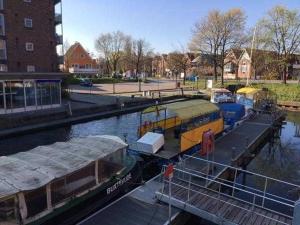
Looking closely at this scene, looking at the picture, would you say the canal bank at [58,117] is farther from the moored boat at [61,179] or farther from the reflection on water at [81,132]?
the moored boat at [61,179]

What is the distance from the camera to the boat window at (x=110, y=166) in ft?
43.0

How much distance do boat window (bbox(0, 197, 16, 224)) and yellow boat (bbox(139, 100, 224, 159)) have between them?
9096mm

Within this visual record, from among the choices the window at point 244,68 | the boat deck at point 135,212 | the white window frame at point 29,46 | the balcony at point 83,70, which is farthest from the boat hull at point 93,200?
the balcony at point 83,70

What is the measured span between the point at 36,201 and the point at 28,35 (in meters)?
35.0

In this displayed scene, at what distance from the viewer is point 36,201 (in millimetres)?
10375

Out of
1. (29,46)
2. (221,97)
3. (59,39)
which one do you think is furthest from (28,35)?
(221,97)

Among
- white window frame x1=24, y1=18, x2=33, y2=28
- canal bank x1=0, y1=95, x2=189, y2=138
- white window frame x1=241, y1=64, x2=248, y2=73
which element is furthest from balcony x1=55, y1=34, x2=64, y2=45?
white window frame x1=241, y1=64, x2=248, y2=73

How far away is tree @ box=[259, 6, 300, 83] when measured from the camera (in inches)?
2125

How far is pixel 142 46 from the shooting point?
11019cm

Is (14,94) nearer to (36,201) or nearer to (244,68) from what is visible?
(36,201)

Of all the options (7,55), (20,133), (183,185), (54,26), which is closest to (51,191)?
(183,185)

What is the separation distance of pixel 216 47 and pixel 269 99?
24900 mm

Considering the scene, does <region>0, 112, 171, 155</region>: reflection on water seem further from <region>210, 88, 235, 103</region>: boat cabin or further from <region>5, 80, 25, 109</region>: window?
<region>210, 88, 235, 103</region>: boat cabin

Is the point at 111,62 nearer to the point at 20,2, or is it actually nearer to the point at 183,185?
the point at 20,2
